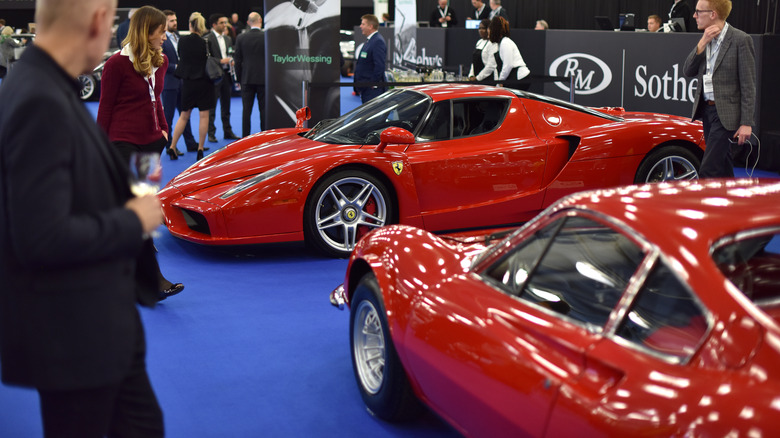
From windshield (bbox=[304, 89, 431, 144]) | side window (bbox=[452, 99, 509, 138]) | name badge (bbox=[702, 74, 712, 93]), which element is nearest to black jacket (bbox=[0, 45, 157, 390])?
windshield (bbox=[304, 89, 431, 144])

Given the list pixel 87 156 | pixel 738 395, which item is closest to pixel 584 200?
pixel 738 395

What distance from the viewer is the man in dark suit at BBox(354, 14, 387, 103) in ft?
39.9

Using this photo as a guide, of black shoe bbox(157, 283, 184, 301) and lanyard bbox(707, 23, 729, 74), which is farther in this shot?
lanyard bbox(707, 23, 729, 74)

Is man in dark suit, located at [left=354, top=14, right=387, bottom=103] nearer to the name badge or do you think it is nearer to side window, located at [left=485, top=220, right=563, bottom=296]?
the name badge

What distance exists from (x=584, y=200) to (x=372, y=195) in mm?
3658

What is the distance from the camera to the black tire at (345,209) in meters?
6.06

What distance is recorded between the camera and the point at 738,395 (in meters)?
1.95

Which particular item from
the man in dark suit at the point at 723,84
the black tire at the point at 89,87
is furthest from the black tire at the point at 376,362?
the black tire at the point at 89,87

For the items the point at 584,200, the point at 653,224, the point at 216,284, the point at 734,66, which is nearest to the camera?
the point at 653,224

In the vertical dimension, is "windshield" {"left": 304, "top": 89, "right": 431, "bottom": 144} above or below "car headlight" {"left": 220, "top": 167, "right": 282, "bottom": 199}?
above

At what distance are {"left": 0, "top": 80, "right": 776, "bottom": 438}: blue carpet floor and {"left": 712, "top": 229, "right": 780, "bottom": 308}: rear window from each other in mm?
1445

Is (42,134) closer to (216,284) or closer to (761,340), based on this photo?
(761,340)

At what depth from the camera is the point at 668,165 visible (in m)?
6.86

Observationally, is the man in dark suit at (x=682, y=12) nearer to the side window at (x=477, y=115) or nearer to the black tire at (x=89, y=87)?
the side window at (x=477, y=115)
